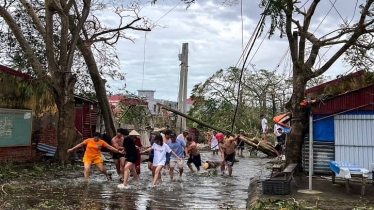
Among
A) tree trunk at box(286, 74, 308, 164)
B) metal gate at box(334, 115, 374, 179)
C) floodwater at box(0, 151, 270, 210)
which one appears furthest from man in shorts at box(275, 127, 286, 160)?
metal gate at box(334, 115, 374, 179)

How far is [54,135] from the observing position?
19.4 metres

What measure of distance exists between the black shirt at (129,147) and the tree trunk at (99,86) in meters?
7.97

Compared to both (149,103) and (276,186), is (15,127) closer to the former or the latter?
(276,186)

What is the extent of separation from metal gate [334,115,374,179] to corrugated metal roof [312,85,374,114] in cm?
28

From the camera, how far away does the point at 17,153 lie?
16766 mm

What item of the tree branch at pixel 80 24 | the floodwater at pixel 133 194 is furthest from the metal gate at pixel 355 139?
the tree branch at pixel 80 24

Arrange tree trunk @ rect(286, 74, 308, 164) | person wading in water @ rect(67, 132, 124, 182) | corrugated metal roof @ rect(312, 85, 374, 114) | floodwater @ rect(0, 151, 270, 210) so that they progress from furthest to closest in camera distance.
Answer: person wading in water @ rect(67, 132, 124, 182) < tree trunk @ rect(286, 74, 308, 164) < corrugated metal roof @ rect(312, 85, 374, 114) < floodwater @ rect(0, 151, 270, 210)

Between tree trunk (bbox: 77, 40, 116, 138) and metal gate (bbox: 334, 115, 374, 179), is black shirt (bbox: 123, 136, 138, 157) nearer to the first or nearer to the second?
metal gate (bbox: 334, 115, 374, 179)

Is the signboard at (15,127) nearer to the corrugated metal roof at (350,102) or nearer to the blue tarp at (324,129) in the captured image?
the blue tarp at (324,129)

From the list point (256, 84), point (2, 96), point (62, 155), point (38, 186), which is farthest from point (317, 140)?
point (256, 84)

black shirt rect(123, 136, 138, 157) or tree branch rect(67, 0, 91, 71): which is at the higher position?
tree branch rect(67, 0, 91, 71)

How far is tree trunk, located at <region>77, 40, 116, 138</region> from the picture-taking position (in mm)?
19688

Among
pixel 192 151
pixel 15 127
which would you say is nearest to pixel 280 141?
pixel 192 151

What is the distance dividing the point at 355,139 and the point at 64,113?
10.3 metres
